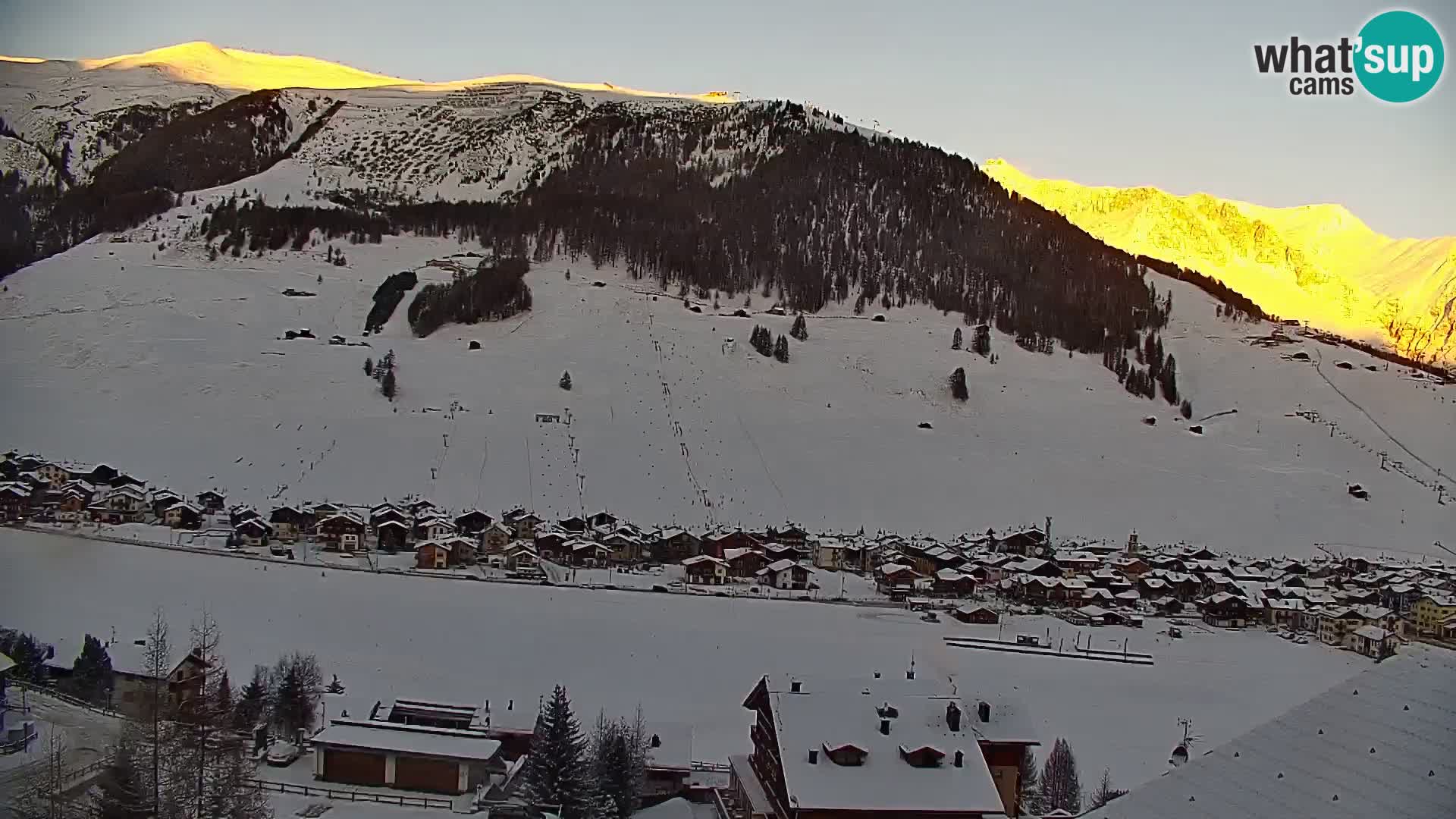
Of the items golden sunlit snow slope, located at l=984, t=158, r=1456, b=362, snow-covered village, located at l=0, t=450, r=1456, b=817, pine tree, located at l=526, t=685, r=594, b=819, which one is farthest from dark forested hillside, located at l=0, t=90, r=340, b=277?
golden sunlit snow slope, located at l=984, t=158, r=1456, b=362

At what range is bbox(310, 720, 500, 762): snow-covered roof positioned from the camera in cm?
944

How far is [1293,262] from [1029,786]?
282 ft

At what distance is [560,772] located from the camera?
8789mm

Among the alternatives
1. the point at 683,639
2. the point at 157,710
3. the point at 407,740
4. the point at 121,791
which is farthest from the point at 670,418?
the point at 121,791

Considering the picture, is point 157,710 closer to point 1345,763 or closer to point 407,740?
point 407,740

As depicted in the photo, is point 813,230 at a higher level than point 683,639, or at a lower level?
higher

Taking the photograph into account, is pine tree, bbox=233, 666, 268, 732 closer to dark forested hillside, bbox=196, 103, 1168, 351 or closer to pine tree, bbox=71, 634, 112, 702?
pine tree, bbox=71, 634, 112, 702

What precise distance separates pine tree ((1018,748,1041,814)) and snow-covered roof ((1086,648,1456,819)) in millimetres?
4819

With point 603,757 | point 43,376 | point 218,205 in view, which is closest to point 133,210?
point 218,205

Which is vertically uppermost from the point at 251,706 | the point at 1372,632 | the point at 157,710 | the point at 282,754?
the point at 157,710

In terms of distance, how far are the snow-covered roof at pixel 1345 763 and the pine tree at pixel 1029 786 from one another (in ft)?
15.8

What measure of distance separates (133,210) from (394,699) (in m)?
43.2

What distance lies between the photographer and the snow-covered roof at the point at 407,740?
31.0 ft

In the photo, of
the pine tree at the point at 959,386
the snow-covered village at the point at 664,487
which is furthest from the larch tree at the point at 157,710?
the pine tree at the point at 959,386
